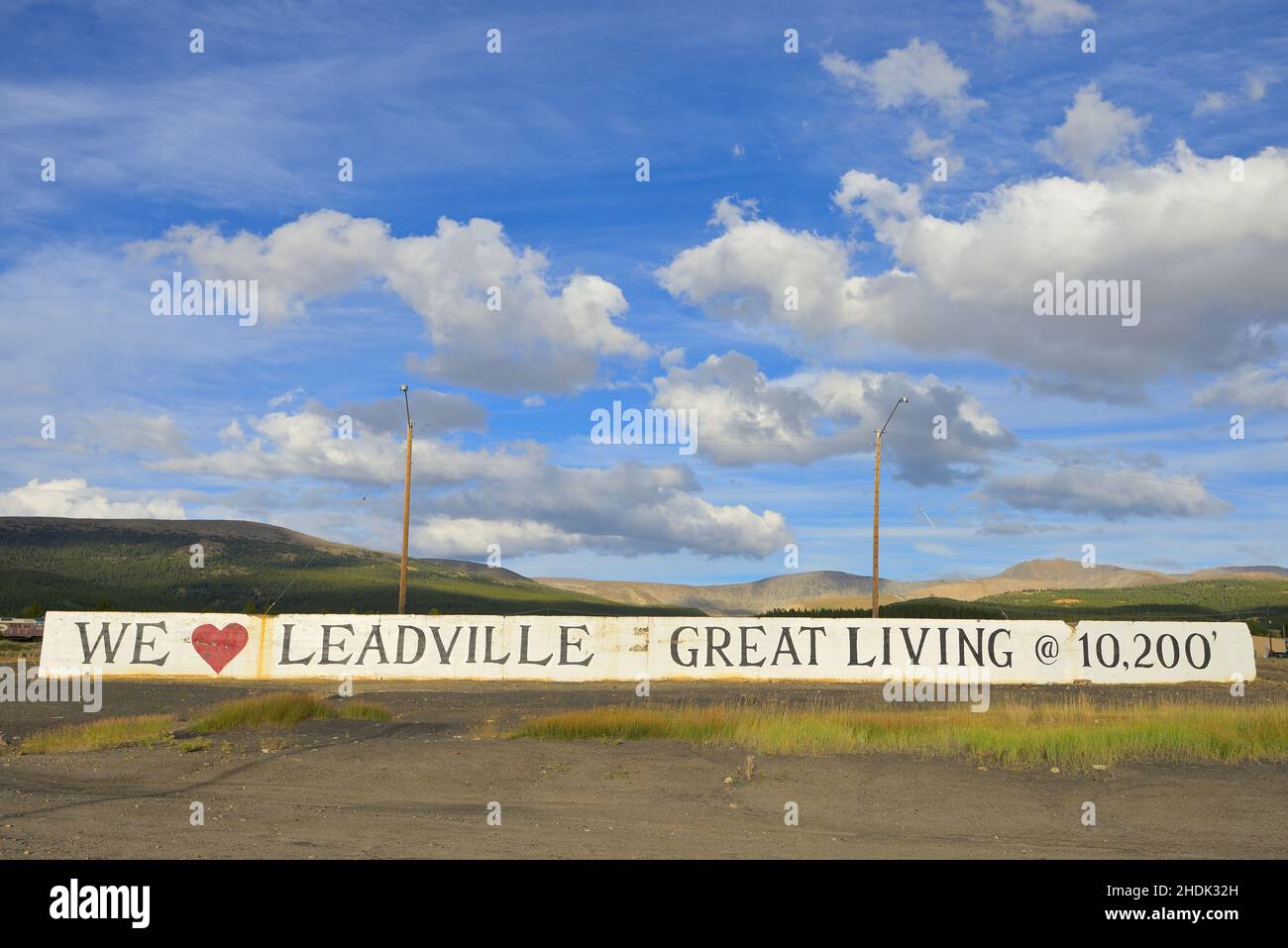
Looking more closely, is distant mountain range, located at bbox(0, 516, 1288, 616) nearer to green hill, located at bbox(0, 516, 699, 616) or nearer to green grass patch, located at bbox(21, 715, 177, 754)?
green hill, located at bbox(0, 516, 699, 616)

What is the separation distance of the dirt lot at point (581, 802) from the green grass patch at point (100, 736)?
2.70 ft

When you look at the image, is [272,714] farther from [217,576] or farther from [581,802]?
[217,576]

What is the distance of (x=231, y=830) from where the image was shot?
38.9 feet

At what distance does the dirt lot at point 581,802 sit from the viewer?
11.3 m

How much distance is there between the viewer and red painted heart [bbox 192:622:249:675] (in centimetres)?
3550

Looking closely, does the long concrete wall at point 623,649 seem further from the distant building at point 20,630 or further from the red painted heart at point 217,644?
the distant building at point 20,630

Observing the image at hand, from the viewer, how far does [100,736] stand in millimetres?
18938

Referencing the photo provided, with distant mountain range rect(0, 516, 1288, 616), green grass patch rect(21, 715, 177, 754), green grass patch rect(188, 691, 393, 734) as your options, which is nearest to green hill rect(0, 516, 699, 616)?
distant mountain range rect(0, 516, 1288, 616)

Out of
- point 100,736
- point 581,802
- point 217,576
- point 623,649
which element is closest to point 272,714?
point 100,736

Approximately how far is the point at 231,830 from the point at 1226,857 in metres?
10.1

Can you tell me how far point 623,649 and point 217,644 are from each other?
13.0 metres

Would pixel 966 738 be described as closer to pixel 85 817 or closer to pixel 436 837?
pixel 436 837

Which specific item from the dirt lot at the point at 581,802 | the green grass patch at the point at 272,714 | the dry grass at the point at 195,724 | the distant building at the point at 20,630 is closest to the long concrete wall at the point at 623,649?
the dry grass at the point at 195,724

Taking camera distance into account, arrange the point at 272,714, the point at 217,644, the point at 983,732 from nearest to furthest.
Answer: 1. the point at 983,732
2. the point at 272,714
3. the point at 217,644
